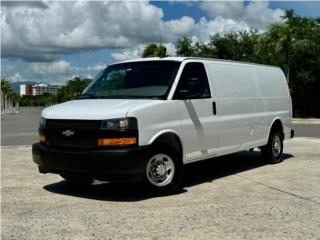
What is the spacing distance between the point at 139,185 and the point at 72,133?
1716 millimetres

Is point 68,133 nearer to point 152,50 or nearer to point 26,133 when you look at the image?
point 26,133

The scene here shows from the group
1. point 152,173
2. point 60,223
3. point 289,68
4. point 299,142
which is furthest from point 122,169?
point 289,68

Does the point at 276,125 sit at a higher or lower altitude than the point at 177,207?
higher

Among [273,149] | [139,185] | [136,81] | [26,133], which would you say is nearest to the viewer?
[136,81]

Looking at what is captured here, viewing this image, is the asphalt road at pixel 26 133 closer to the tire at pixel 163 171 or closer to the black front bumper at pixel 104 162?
the black front bumper at pixel 104 162

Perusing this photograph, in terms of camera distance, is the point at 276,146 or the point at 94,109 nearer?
the point at 94,109

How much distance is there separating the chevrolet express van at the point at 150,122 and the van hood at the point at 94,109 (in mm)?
13

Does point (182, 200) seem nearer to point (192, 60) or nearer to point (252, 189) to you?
point (252, 189)

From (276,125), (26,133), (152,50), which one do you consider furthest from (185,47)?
(276,125)

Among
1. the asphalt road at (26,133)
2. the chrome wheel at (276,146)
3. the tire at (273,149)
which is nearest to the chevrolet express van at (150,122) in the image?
the tire at (273,149)

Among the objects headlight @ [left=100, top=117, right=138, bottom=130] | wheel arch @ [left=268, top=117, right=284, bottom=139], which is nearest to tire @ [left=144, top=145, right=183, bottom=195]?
headlight @ [left=100, top=117, right=138, bottom=130]

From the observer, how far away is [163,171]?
23.9 ft

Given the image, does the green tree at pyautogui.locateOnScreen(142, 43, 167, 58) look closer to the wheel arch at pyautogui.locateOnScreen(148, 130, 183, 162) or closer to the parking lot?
the parking lot

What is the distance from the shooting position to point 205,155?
321 inches
